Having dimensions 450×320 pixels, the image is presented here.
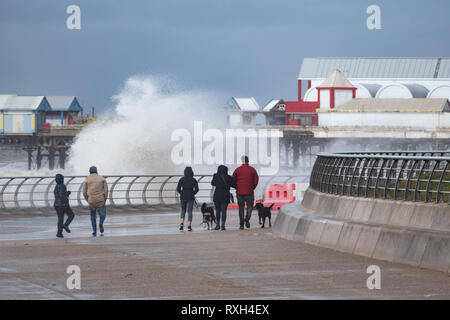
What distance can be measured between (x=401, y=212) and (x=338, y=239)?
1235 mm

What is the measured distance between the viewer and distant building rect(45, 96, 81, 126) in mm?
140750

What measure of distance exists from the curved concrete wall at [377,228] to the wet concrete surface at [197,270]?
0.71ft

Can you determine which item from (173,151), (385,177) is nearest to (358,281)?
(385,177)

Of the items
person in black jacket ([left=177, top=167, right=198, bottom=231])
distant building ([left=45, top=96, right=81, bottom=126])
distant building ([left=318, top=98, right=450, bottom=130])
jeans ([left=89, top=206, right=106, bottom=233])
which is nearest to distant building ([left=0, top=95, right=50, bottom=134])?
distant building ([left=45, top=96, right=81, bottom=126])

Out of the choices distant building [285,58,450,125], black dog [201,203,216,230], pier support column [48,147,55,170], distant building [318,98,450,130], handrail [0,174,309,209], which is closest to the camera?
black dog [201,203,216,230]

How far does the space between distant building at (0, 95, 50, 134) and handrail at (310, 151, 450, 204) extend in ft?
354

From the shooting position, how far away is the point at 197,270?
12625 mm

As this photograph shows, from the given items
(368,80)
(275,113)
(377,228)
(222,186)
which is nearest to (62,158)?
(368,80)

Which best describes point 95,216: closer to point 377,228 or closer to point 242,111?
point 377,228

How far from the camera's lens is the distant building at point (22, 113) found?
123688 millimetres

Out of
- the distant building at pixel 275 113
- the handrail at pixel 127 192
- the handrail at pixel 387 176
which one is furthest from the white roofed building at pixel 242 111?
the handrail at pixel 387 176

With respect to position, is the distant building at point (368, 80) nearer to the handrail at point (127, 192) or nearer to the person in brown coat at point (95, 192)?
the handrail at point (127, 192)

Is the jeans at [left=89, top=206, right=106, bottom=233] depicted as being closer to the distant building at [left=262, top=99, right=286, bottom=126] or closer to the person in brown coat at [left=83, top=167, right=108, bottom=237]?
the person in brown coat at [left=83, top=167, right=108, bottom=237]
